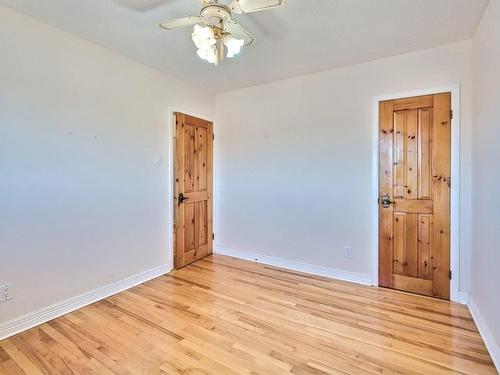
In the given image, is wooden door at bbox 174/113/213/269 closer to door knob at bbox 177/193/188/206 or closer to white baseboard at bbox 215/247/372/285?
door knob at bbox 177/193/188/206

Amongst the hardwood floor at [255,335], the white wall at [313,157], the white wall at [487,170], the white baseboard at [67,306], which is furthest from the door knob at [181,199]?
the white wall at [487,170]

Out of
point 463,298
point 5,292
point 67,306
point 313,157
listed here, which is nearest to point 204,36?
point 313,157

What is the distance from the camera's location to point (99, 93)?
2604mm

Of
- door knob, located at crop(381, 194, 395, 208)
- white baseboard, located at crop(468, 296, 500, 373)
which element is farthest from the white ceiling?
white baseboard, located at crop(468, 296, 500, 373)

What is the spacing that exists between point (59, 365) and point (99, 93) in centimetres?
226

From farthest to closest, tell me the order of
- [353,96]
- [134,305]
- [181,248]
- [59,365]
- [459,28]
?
1. [181,248]
2. [353,96]
3. [134,305]
4. [459,28]
5. [59,365]

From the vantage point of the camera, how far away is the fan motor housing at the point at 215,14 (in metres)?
1.53

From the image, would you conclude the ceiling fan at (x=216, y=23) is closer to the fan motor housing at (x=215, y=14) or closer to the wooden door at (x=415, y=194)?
the fan motor housing at (x=215, y=14)

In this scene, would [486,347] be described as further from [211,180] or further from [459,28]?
[211,180]

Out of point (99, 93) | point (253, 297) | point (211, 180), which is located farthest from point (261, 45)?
point (253, 297)

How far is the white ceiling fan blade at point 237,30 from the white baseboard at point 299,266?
2.61 m

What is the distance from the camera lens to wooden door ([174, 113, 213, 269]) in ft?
11.3

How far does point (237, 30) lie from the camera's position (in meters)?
1.78

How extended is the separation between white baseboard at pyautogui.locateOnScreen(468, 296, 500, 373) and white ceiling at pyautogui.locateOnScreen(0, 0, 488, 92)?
2.35 meters
